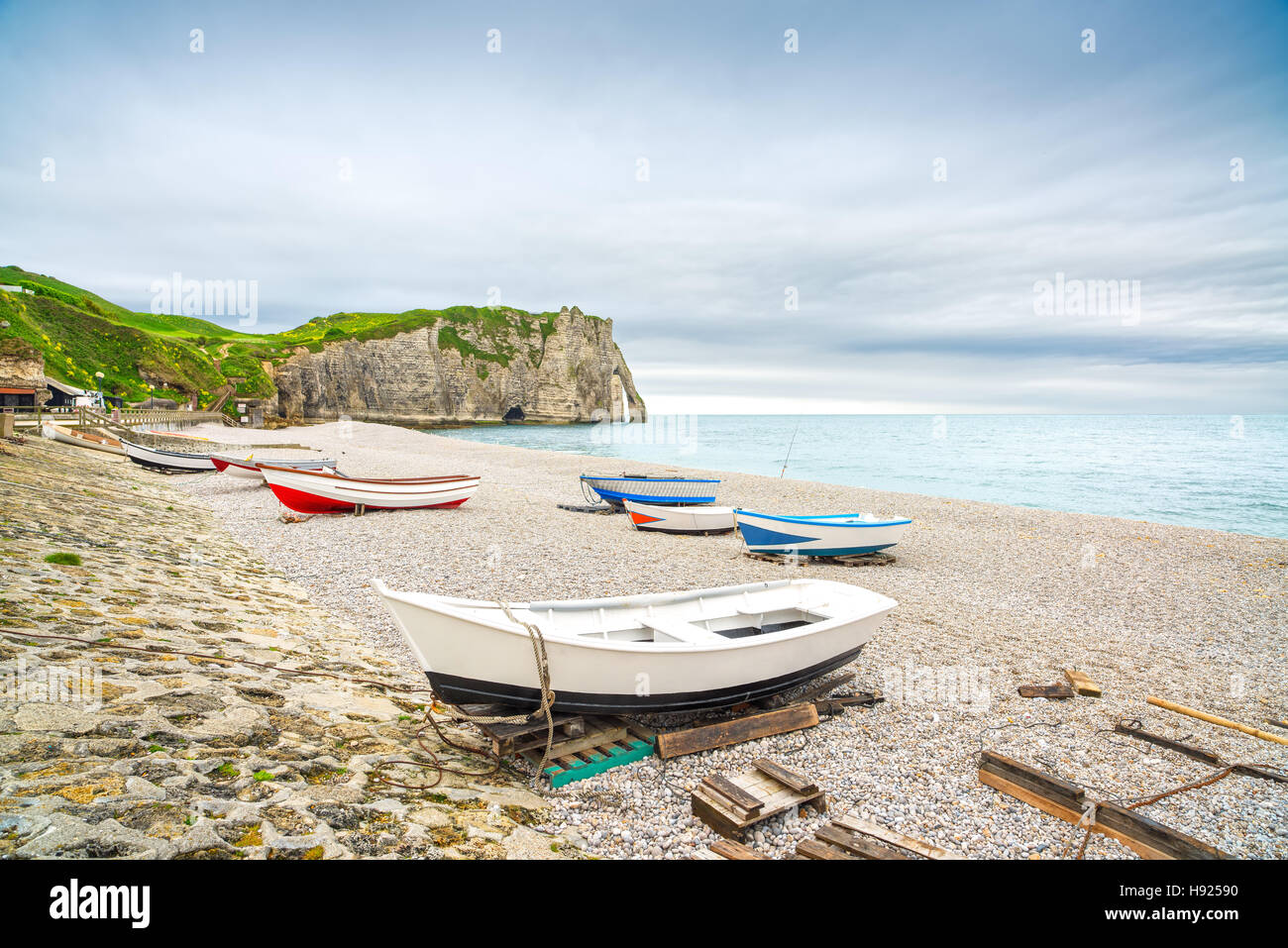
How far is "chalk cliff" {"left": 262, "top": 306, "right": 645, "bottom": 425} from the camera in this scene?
267 feet

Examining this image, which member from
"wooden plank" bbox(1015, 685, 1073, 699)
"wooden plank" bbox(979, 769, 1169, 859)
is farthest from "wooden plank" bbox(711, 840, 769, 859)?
"wooden plank" bbox(1015, 685, 1073, 699)

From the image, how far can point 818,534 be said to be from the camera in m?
15.0

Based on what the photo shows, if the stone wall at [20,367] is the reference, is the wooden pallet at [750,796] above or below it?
below

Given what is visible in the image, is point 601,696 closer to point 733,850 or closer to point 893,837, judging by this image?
point 733,850

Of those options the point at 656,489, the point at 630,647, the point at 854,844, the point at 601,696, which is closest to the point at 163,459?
the point at 656,489

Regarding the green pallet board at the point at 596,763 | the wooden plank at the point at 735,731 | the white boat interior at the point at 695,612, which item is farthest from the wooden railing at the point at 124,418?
the wooden plank at the point at 735,731

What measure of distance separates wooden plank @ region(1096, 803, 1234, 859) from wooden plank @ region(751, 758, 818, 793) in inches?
91.2

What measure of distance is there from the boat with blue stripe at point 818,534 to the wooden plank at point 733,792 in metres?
10.6

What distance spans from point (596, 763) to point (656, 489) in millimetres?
15312

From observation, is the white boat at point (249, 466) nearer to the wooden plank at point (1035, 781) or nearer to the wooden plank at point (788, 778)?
the wooden plank at point (788, 778)

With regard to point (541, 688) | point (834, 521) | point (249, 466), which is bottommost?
point (541, 688)

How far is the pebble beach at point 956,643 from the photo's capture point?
4965 mm
